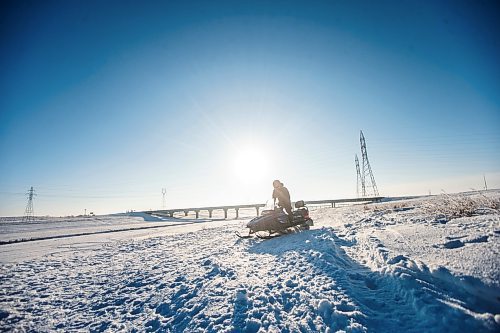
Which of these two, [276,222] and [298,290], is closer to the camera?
[298,290]

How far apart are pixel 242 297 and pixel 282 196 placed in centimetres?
717

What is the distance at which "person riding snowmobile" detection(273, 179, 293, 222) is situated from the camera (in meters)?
10.7

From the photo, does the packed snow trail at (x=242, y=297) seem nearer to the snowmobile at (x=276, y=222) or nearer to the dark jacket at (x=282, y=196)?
the snowmobile at (x=276, y=222)

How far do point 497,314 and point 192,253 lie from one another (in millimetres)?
7084

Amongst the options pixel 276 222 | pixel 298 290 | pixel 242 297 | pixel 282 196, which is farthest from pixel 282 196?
pixel 242 297

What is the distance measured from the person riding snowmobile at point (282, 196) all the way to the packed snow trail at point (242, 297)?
4085 millimetres

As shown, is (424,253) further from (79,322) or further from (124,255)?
(124,255)

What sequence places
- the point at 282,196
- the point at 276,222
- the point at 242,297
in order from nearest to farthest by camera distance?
the point at 242,297
the point at 276,222
the point at 282,196

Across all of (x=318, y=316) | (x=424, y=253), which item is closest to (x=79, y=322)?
(x=318, y=316)

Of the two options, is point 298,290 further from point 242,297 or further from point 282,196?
point 282,196

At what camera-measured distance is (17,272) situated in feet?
21.7

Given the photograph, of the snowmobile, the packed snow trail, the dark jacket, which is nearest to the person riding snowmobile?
the dark jacket

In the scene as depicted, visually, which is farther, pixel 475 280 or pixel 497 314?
pixel 475 280

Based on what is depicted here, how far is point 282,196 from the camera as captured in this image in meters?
10.9
